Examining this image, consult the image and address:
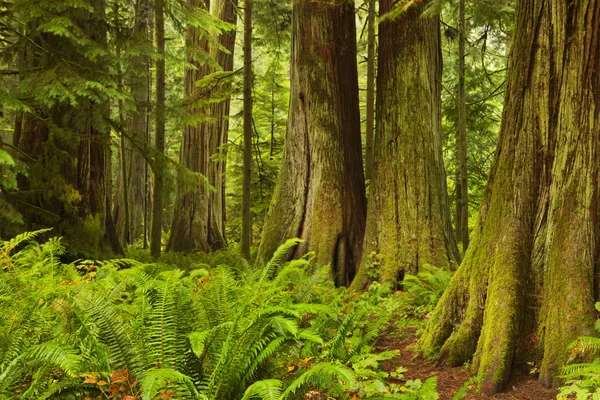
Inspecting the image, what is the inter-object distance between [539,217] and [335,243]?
3475 mm

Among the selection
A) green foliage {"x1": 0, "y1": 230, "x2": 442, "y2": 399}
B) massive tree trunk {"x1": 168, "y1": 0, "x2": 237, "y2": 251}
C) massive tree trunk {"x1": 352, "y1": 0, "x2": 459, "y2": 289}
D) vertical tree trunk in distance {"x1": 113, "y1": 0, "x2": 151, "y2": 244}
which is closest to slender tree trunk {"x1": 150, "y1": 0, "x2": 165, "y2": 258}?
massive tree trunk {"x1": 168, "y1": 0, "x2": 237, "y2": 251}

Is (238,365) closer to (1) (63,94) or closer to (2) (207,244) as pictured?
(1) (63,94)

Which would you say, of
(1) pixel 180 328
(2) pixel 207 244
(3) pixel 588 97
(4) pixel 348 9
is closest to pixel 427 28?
(4) pixel 348 9

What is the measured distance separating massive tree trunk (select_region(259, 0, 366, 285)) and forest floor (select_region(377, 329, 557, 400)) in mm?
2497

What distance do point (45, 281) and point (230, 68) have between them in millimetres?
Result: 10841

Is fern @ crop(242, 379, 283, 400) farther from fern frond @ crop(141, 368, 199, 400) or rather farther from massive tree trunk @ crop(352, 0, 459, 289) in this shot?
massive tree trunk @ crop(352, 0, 459, 289)

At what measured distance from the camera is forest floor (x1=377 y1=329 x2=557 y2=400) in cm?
371

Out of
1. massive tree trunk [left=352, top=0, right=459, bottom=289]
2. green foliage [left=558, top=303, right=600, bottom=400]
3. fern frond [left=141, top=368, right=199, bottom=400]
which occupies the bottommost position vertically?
green foliage [left=558, top=303, right=600, bottom=400]

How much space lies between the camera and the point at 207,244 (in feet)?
42.7

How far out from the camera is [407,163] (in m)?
6.86

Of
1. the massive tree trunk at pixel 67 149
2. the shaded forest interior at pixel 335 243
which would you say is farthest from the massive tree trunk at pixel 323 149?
the massive tree trunk at pixel 67 149

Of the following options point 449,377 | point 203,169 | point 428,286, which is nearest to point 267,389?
point 449,377

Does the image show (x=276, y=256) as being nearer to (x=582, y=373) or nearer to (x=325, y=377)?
(x=325, y=377)

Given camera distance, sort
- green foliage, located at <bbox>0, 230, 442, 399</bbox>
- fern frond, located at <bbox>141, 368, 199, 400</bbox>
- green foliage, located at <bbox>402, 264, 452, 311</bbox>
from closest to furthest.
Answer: fern frond, located at <bbox>141, 368, 199, 400</bbox>
green foliage, located at <bbox>0, 230, 442, 399</bbox>
green foliage, located at <bbox>402, 264, 452, 311</bbox>
